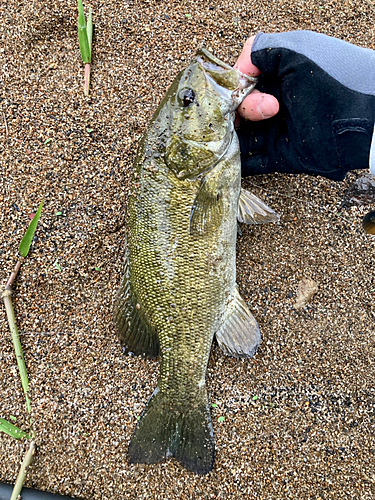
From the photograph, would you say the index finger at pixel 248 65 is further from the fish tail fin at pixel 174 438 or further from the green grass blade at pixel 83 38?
the fish tail fin at pixel 174 438

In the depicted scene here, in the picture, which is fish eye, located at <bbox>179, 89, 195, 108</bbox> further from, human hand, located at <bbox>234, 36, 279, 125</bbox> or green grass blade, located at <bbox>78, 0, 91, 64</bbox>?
green grass blade, located at <bbox>78, 0, 91, 64</bbox>

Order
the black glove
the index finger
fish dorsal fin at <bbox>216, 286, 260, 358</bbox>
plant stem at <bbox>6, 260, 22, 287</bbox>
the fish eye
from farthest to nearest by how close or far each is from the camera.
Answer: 1. plant stem at <bbox>6, 260, 22, 287</bbox>
2. fish dorsal fin at <bbox>216, 286, 260, 358</bbox>
3. the index finger
4. the black glove
5. the fish eye

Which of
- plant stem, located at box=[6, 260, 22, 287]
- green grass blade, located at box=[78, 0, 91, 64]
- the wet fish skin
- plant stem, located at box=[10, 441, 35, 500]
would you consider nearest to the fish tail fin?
the wet fish skin

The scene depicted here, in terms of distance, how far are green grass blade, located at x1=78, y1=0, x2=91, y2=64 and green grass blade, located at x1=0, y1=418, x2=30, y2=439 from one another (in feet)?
7.57

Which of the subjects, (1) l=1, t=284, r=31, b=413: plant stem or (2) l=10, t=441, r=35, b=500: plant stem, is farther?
(1) l=1, t=284, r=31, b=413: plant stem

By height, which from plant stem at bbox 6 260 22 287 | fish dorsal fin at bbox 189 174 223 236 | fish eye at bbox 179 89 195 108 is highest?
fish eye at bbox 179 89 195 108

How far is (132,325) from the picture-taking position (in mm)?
2014

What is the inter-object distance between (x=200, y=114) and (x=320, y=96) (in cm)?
69

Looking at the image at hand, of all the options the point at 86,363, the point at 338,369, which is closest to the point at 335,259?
the point at 338,369

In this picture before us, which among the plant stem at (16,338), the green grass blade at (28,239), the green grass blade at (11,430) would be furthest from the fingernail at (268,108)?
the green grass blade at (11,430)

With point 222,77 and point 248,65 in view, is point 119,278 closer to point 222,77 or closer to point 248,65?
point 222,77

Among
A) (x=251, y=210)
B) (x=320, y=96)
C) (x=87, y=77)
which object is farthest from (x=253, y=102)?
(x=87, y=77)

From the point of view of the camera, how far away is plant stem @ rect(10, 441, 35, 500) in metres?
2.04

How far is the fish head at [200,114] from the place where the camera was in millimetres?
1679
